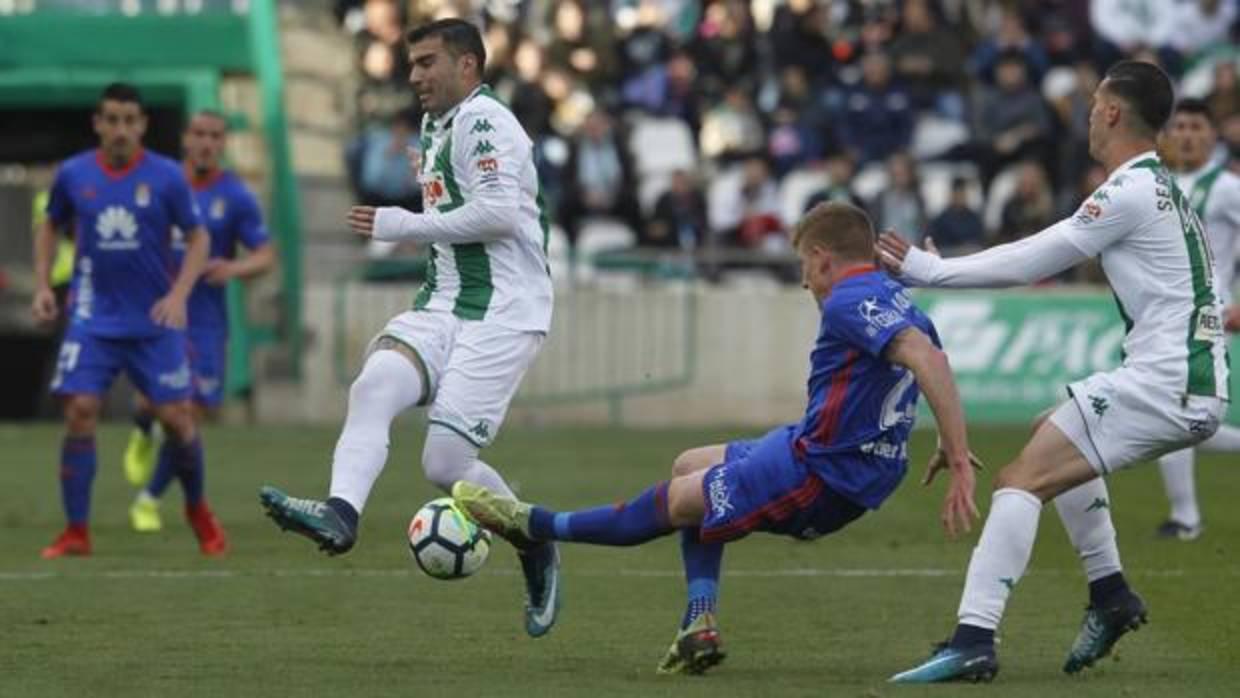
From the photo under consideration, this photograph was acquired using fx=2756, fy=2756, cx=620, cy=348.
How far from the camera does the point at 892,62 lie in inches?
1040

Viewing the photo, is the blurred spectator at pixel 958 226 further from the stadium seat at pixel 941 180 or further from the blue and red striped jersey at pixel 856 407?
the blue and red striped jersey at pixel 856 407

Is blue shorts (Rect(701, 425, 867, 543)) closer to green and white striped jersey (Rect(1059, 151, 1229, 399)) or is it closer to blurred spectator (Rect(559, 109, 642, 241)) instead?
green and white striped jersey (Rect(1059, 151, 1229, 399))

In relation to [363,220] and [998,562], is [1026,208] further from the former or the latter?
[998,562]

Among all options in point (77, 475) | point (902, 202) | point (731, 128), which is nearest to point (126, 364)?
point (77, 475)

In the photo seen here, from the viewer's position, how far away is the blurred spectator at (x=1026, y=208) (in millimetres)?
24250

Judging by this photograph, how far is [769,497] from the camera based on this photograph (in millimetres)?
9016

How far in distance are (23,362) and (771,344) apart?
7.79 metres

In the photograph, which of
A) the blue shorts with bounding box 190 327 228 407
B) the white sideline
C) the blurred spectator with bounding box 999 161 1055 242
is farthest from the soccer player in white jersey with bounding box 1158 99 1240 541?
the blurred spectator with bounding box 999 161 1055 242

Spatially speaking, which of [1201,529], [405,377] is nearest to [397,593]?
[405,377]

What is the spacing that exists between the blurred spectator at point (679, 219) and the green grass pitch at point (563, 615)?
7.73 meters

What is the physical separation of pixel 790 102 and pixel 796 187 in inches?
41.8

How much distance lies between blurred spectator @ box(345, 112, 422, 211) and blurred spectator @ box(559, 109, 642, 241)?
57.7 inches

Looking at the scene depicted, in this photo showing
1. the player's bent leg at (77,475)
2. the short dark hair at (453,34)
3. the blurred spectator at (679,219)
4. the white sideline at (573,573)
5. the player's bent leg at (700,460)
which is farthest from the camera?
the blurred spectator at (679,219)

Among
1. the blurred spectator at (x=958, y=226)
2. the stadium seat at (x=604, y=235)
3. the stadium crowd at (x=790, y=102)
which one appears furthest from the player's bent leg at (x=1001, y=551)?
the stadium seat at (x=604, y=235)
